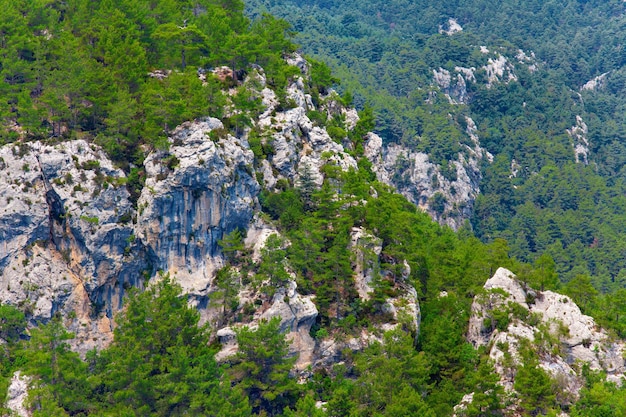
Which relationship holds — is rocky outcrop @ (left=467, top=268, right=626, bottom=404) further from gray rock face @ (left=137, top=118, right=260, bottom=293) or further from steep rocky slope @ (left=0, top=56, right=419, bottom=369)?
gray rock face @ (left=137, top=118, right=260, bottom=293)

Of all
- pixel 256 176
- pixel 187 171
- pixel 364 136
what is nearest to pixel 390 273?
pixel 256 176

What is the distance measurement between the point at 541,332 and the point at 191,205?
35.4m

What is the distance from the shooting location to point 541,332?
7719cm

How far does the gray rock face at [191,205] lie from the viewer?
231 feet

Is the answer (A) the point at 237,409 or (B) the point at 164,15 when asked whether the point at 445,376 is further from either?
(B) the point at 164,15

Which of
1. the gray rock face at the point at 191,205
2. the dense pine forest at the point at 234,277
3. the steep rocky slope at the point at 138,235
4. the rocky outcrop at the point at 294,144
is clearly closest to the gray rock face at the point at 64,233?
the steep rocky slope at the point at 138,235

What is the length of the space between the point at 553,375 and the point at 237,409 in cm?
2949

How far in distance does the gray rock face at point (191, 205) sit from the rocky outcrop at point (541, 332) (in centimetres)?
2544

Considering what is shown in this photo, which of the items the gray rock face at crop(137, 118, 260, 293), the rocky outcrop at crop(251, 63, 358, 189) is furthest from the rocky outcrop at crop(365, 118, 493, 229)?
the gray rock face at crop(137, 118, 260, 293)

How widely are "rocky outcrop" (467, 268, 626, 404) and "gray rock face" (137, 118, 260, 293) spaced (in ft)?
83.5

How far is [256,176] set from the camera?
78500 millimetres

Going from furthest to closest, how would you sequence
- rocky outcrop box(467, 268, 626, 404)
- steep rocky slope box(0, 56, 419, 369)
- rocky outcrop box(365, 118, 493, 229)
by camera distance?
rocky outcrop box(365, 118, 493, 229) < rocky outcrop box(467, 268, 626, 404) < steep rocky slope box(0, 56, 419, 369)

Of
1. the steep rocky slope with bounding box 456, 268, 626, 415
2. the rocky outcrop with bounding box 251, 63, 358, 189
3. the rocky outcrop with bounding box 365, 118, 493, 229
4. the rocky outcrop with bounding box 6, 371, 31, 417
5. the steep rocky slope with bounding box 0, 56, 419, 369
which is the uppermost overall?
the rocky outcrop with bounding box 365, 118, 493, 229

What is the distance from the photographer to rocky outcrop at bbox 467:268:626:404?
7494 cm
